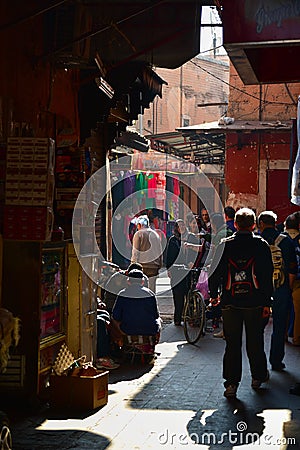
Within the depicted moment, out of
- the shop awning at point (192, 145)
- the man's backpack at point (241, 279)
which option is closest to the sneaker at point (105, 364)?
the man's backpack at point (241, 279)

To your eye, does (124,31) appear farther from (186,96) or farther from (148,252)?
(186,96)

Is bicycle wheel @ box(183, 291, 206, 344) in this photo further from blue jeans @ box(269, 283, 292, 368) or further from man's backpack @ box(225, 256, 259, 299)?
man's backpack @ box(225, 256, 259, 299)

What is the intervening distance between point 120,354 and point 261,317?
2.84 meters

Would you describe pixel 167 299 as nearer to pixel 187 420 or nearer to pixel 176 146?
pixel 176 146

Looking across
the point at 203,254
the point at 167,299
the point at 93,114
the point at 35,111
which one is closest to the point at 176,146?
the point at 167,299

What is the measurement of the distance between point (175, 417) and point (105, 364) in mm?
2699

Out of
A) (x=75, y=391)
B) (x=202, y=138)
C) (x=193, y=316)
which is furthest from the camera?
(x=202, y=138)

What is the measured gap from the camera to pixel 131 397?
28.2ft

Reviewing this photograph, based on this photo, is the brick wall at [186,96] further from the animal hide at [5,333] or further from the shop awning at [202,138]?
the animal hide at [5,333]

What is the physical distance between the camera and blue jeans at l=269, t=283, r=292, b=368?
1003 centimetres

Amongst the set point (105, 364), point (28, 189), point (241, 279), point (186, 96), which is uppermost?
point (186, 96)

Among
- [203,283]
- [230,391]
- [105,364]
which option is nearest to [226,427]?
[230,391]

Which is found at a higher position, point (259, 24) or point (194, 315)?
point (259, 24)

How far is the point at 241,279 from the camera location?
8492 millimetres
